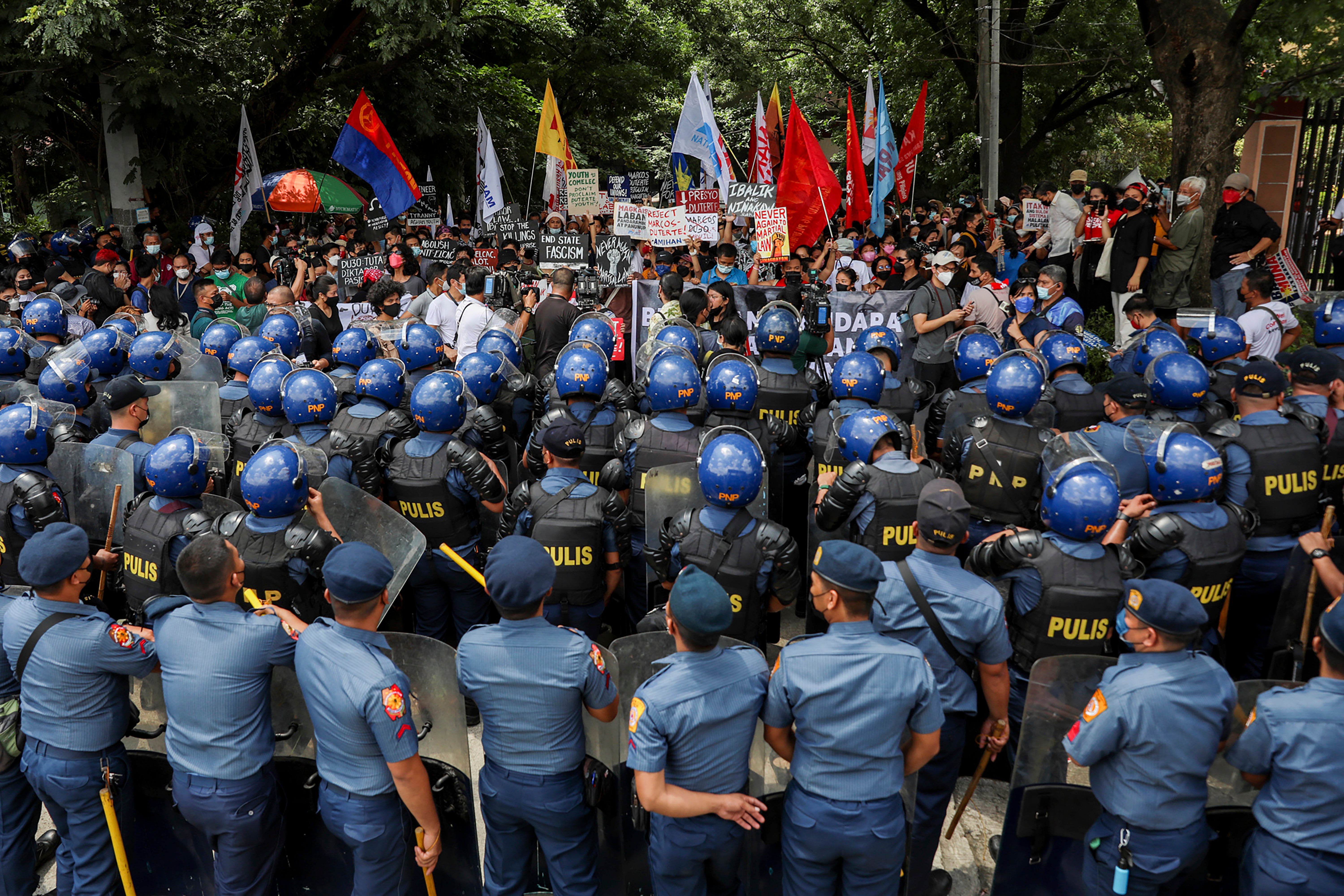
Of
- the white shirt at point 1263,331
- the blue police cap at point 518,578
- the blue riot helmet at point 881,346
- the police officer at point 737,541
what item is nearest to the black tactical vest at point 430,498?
the police officer at point 737,541

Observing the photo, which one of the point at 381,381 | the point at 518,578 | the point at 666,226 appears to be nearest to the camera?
the point at 518,578

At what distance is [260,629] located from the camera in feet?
12.2

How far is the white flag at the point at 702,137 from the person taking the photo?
12023 millimetres

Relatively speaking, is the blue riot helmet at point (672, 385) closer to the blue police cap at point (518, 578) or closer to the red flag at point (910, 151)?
the blue police cap at point (518, 578)

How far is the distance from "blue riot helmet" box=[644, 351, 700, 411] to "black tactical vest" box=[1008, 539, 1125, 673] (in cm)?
269

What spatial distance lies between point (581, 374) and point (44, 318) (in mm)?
5282

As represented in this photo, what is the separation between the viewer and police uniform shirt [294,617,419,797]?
11.3ft

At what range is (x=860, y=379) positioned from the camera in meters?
6.73

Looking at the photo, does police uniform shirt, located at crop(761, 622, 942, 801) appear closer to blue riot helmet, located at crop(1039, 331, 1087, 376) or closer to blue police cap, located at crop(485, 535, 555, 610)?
blue police cap, located at crop(485, 535, 555, 610)

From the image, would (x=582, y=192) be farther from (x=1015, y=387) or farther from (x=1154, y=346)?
(x=1015, y=387)

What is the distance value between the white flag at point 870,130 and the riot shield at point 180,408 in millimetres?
9730

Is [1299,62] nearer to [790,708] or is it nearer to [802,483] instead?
[802,483]

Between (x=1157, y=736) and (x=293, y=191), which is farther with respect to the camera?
(x=293, y=191)

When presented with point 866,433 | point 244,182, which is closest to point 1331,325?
point 866,433
